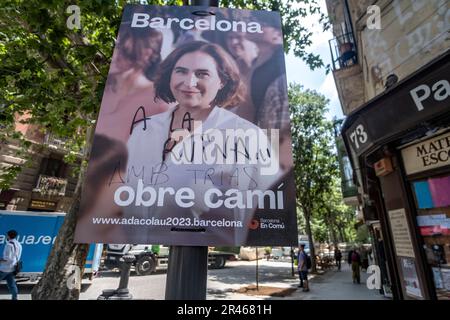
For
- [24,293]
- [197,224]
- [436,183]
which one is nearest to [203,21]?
[197,224]

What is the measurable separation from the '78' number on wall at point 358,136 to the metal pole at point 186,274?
350 cm

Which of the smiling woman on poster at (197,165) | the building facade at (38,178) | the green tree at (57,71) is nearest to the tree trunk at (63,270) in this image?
the green tree at (57,71)

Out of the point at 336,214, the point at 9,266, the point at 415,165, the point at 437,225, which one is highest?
the point at 336,214

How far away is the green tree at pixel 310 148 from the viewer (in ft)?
66.2

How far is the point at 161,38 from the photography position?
111 inches

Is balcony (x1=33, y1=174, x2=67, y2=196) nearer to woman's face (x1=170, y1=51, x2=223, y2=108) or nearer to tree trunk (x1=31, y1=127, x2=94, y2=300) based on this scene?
tree trunk (x1=31, y1=127, x2=94, y2=300)

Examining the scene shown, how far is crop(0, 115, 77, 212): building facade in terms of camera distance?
1684 cm

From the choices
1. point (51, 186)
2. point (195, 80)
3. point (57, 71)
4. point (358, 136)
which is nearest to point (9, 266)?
point (57, 71)

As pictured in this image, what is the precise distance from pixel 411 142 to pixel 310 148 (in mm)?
16444

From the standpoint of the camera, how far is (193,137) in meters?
2.42

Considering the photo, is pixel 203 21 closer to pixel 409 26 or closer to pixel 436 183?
pixel 436 183

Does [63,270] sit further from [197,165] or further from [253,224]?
[253,224]

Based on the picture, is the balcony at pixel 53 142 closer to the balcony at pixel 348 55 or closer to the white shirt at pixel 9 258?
the white shirt at pixel 9 258

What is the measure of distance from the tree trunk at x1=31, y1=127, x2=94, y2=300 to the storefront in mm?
5278
